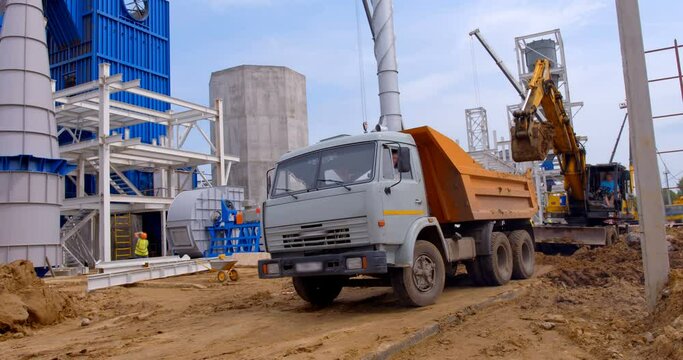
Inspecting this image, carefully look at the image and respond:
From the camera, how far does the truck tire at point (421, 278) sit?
7.61m

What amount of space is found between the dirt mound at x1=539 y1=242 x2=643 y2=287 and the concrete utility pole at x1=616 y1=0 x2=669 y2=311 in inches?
159

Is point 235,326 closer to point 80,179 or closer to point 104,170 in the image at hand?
point 104,170

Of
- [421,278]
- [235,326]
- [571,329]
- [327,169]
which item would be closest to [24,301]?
[235,326]

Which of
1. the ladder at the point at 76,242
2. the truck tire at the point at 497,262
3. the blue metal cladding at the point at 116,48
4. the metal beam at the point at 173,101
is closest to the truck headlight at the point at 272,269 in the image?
the truck tire at the point at 497,262

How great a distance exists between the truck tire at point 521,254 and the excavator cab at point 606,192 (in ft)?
19.0

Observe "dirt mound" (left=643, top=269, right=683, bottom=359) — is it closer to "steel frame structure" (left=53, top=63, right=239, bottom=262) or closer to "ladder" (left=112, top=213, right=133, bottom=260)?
"steel frame structure" (left=53, top=63, right=239, bottom=262)

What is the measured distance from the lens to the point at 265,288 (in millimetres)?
12289

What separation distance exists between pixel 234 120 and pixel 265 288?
27.9m

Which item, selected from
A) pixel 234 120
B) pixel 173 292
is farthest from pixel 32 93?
Answer: pixel 234 120

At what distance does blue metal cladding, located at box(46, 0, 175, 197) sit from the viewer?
93.6ft

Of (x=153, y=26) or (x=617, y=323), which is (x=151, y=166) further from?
(x=617, y=323)

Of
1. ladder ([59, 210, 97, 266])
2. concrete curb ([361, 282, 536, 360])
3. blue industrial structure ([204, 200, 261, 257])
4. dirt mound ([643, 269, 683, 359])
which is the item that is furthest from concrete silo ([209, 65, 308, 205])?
dirt mound ([643, 269, 683, 359])

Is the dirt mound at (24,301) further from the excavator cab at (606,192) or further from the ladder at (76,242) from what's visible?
the ladder at (76,242)

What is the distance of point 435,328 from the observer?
6414mm
